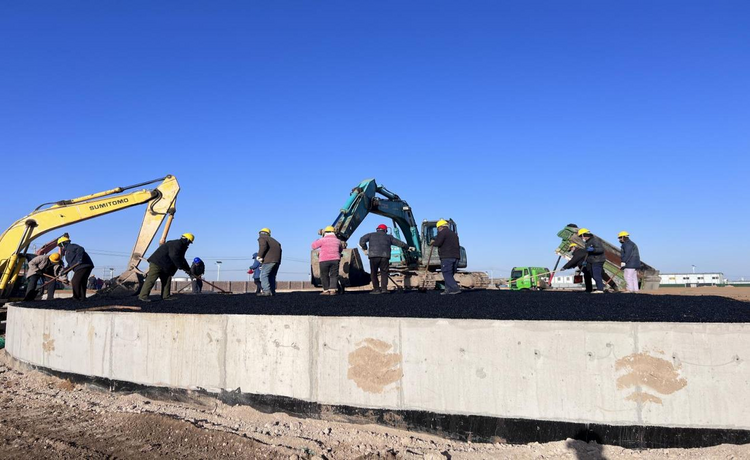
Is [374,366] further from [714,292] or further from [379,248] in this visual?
[714,292]

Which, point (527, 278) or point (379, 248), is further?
point (527, 278)

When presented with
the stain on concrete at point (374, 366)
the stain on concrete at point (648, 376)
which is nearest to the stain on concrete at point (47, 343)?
the stain on concrete at point (374, 366)

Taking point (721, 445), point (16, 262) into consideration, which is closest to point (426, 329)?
point (721, 445)

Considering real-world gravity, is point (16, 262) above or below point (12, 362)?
above

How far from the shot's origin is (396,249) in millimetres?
17781

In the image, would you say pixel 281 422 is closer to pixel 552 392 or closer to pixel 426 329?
pixel 426 329

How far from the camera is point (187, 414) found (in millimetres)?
5887

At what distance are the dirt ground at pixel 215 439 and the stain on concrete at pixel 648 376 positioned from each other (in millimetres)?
561

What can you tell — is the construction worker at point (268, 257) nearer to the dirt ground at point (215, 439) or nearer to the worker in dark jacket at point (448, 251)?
the worker in dark jacket at point (448, 251)

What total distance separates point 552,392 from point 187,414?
4.26 m

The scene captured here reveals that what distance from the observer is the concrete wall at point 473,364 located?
4785 mm

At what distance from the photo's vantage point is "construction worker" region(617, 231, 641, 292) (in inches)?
432

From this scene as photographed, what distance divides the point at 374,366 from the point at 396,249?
1231cm

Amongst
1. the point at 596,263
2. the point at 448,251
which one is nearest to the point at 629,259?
the point at 596,263
